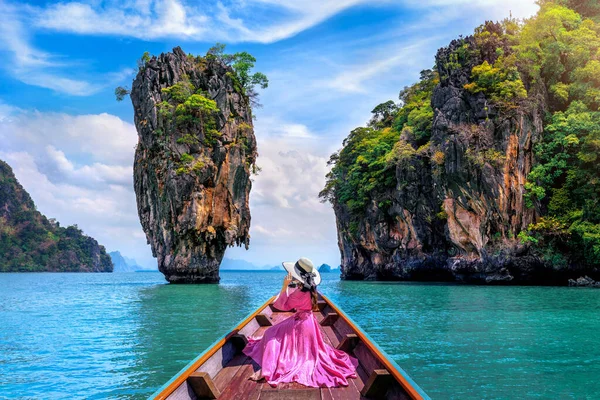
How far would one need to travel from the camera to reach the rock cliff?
1123 inches

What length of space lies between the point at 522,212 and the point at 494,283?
209 inches

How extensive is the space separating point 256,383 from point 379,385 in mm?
1290

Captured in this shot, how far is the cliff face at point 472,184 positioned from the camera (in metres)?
28.5

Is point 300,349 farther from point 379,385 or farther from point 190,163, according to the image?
point 190,163

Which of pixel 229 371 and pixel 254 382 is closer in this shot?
pixel 254 382

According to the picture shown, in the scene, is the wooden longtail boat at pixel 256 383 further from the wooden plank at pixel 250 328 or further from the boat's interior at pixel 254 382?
the wooden plank at pixel 250 328

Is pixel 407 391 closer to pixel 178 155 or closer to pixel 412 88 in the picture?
pixel 178 155

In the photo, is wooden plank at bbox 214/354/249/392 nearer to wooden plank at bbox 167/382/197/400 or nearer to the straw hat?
wooden plank at bbox 167/382/197/400

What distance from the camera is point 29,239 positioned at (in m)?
89.8

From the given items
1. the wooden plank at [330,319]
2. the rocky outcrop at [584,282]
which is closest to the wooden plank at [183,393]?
the wooden plank at [330,319]

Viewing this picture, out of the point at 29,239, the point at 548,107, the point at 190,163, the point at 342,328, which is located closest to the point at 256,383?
the point at 342,328

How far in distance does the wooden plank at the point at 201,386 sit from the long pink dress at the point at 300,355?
663 millimetres

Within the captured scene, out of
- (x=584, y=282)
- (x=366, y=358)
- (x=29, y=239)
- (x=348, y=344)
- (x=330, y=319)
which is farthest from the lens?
(x=29, y=239)

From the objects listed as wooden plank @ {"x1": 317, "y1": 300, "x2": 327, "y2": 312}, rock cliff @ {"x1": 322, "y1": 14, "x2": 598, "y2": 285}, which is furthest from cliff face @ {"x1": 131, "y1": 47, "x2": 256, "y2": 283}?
wooden plank @ {"x1": 317, "y1": 300, "x2": 327, "y2": 312}
